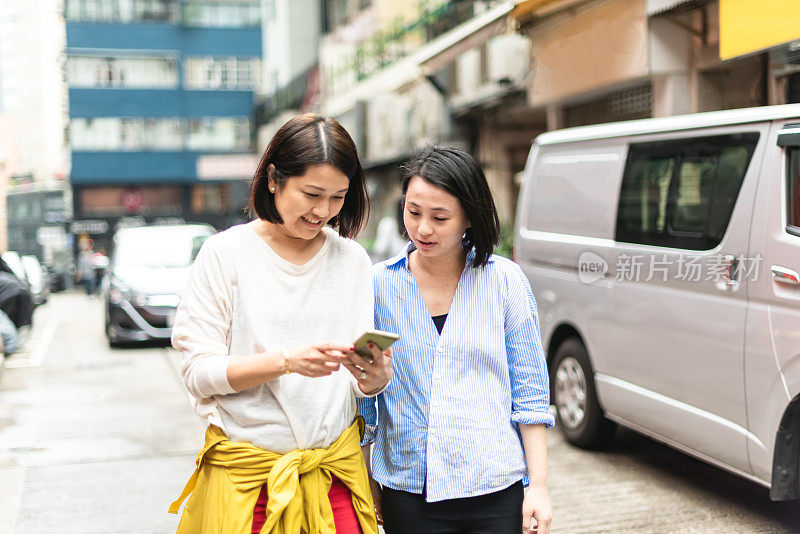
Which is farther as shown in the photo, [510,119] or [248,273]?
[510,119]

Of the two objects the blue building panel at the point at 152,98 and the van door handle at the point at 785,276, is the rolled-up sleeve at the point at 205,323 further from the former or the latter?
the blue building panel at the point at 152,98

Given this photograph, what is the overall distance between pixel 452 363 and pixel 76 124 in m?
42.3

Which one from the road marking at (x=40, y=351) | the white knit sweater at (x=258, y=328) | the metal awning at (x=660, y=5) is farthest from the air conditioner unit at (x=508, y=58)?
the white knit sweater at (x=258, y=328)

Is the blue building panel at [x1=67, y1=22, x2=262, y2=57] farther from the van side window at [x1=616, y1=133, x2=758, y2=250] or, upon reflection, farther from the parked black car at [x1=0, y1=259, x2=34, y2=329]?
the van side window at [x1=616, y1=133, x2=758, y2=250]

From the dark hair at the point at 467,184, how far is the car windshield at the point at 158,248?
10.9 meters

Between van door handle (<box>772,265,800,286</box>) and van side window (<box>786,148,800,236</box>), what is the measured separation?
0.17 m

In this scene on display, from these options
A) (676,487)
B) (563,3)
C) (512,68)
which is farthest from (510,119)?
(676,487)

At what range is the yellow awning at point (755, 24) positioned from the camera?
6.57 meters

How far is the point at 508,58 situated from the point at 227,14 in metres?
33.0

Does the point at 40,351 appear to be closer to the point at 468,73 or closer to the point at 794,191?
the point at 468,73

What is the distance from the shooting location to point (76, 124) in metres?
41.3

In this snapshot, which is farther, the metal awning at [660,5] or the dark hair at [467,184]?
the metal awning at [660,5]

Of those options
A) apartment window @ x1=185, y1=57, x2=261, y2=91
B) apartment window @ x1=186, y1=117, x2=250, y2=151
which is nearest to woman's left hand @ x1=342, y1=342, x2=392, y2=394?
apartment window @ x1=186, y1=117, x2=250, y2=151

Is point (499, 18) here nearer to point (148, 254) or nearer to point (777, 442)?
point (148, 254)
